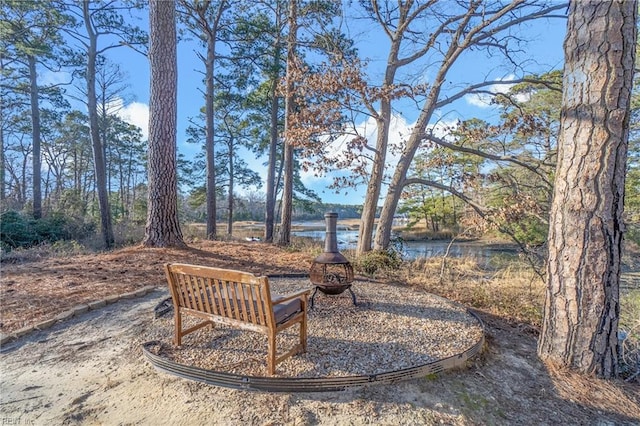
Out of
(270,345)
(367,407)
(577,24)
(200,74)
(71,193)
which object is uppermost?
(200,74)

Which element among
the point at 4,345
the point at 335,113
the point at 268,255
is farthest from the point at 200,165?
the point at 4,345

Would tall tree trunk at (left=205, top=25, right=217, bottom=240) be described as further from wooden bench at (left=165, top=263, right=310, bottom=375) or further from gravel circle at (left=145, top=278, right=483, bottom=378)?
A: wooden bench at (left=165, top=263, right=310, bottom=375)

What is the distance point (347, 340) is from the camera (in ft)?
9.26

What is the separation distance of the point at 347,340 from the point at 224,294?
3.94 ft

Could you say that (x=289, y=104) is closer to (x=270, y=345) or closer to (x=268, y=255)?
(x=268, y=255)

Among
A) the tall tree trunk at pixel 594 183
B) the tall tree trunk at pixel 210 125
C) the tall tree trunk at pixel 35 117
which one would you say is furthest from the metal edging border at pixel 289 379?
the tall tree trunk at pixel 35 117

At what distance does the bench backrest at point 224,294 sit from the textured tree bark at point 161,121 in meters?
4.40

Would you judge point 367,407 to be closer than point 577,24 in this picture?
Yes

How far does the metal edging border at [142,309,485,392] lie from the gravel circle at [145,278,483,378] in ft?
0.22

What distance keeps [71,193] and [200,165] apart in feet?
19.3

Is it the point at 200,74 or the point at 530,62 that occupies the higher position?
the point at 200,74

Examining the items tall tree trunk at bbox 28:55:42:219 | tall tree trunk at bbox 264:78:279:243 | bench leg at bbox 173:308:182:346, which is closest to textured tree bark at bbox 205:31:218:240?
tall tree trunk at bbox 264:78:279:243

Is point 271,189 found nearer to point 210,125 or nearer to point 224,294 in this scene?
point 210,125

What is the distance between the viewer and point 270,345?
2.22 metres
